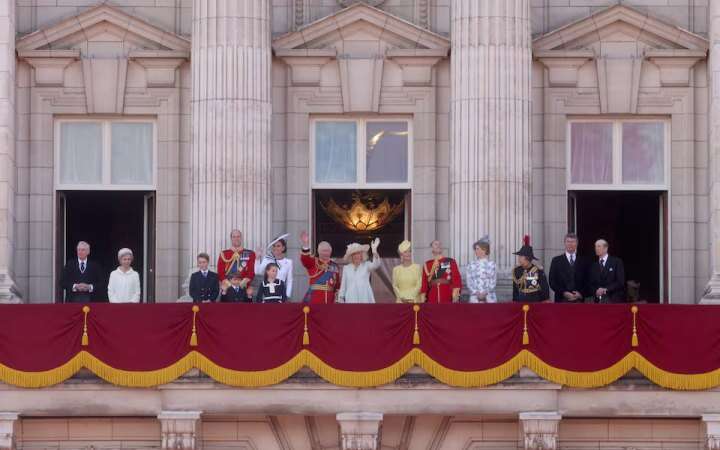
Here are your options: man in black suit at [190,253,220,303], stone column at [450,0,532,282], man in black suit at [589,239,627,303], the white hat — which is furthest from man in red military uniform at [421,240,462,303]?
man in black suit at [190,253,220,303]

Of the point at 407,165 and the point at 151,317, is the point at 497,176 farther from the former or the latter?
the point at 151,317

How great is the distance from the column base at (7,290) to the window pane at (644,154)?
13.4 meters

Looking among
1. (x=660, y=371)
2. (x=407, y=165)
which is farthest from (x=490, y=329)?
(x=407, y=165)

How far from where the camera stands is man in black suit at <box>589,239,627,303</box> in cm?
4831

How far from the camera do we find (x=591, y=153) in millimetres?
52531

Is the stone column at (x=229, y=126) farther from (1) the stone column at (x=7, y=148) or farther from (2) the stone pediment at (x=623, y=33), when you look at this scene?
(2) the stone pediment at (x=623, y=33)

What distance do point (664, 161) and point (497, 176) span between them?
4253 mm

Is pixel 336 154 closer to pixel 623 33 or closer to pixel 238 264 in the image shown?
pixel 238 264

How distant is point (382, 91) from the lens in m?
52.3

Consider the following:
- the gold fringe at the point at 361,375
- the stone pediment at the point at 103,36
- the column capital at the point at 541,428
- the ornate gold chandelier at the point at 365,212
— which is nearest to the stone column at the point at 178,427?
the gold fringe at the point at 361,375

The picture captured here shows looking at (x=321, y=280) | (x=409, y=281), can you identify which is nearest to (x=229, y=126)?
(x=321, y=280)

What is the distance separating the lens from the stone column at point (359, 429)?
4656 centimetres

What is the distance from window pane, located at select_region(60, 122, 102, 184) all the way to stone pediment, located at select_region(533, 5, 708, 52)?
32.4ft

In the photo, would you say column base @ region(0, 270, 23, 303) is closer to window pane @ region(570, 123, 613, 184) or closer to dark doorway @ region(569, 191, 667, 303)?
dark doorway @ region(569, 191, 667, 303)
